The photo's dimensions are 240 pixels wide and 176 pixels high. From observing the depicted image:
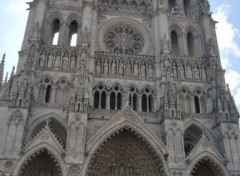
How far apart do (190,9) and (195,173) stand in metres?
Result: 16.5

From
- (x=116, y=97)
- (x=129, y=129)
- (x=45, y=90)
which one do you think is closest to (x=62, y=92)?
(x=45, y=90)

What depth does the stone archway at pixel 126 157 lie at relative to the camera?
20.8 meters

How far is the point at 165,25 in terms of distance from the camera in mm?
27016

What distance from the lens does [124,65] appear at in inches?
992

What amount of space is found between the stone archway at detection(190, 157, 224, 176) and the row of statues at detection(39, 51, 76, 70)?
11761 millimetres

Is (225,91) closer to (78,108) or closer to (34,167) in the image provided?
(78,108)

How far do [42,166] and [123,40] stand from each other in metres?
12.8

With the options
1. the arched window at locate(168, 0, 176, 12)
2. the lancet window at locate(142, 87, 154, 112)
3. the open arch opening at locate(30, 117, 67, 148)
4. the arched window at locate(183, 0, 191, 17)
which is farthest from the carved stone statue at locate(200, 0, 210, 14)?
the open arch opening at locate(30, 117, 67, 148)

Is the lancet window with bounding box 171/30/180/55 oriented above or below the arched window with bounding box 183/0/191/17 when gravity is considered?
below

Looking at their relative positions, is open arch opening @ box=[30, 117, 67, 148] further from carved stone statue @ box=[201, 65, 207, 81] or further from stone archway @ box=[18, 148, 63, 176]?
carved stone statue @ box=[201, 65, 207, 81]

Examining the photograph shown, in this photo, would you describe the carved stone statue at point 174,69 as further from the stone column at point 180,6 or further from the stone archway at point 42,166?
the stone archway at point 42,166

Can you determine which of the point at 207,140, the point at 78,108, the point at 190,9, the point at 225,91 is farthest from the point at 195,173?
the point at 190,9

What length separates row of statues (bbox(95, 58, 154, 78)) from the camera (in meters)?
24.7

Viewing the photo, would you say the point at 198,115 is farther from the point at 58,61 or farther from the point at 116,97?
the point at 58,61
